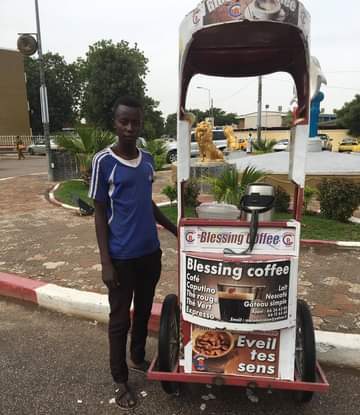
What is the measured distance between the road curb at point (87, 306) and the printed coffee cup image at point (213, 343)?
108 centimetres

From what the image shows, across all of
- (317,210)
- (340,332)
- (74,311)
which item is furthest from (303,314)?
(317,210)

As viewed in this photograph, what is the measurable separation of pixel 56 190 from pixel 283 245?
30.5 feet

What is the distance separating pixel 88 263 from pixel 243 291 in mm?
3063

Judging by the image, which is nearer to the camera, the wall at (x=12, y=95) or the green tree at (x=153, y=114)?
the green tree at (x=153, y=114)

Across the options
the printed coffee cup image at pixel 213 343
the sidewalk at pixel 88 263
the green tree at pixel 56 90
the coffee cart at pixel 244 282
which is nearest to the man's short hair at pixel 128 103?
the coffee cart at pixel 244 282

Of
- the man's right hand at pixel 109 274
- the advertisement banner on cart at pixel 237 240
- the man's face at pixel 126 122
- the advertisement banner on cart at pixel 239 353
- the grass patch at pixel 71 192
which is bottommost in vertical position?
the grass patch at pixel 71 192

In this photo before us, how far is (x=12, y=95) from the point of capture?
36.5 metres

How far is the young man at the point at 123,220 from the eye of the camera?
225 cm

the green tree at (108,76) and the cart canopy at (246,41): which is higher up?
the green tree at (108,76)

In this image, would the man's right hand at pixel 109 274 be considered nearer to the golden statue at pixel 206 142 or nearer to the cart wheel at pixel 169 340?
the cart wheel at pixel 169 340

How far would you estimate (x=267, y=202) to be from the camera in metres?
2.38

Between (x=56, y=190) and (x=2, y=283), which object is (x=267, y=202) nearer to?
(x=2, y=283)

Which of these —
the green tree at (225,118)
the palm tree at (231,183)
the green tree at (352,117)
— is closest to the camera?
the palm tree at (231,183)

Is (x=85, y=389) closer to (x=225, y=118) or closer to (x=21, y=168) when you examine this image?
(x=21, y=168)
